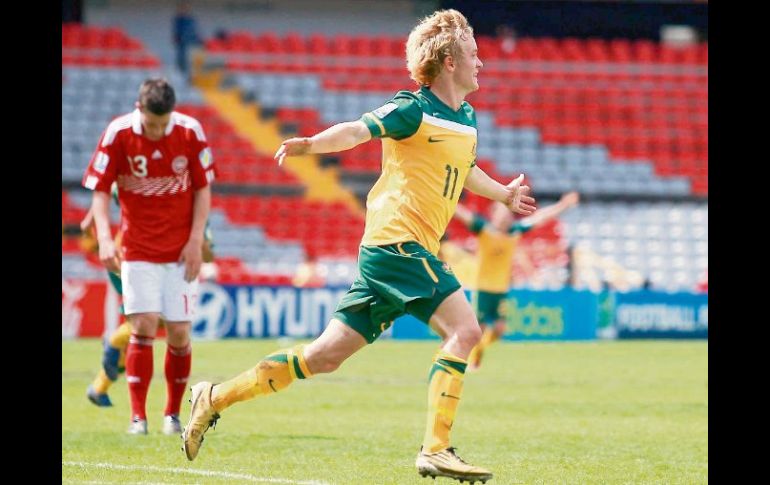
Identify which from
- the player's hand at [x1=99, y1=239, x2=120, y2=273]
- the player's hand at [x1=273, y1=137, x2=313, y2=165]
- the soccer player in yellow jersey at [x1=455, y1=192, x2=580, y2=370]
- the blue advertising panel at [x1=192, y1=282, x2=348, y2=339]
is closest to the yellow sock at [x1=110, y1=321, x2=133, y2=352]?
the player's hand at [x1=99, y1=239, x2=120, y2=273]

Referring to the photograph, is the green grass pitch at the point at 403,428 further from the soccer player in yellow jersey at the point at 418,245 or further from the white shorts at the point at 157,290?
the white shorts at the point at 157,290

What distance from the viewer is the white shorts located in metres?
9.43

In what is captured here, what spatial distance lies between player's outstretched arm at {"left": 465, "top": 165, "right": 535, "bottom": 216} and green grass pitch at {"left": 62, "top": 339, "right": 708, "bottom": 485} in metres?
1.57

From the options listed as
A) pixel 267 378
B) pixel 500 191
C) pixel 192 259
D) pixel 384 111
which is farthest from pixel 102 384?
pixel 384 111

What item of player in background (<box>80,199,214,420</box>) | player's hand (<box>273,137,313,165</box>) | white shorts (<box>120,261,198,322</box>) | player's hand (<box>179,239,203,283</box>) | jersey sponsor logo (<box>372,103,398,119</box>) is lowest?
player in background (<box>80,199,214,420</box>)

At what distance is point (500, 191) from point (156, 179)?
9.28ft

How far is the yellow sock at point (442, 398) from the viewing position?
679 cm

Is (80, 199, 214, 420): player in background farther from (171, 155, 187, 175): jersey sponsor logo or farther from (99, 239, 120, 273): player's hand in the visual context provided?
(99, 239, 120, 273): player's hand

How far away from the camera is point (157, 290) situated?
9469 millimetres

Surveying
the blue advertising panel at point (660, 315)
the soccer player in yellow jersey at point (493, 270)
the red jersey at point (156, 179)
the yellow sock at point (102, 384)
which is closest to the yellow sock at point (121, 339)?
the yellow sock at point (102, 384)

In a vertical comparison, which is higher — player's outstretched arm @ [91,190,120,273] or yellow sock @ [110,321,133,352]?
player's outstretched arm @ [91,190,120,273]

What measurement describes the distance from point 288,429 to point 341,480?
115 inches

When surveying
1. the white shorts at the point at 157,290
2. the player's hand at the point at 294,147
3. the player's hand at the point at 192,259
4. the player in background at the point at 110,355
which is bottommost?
the player in background at the point at 110,355

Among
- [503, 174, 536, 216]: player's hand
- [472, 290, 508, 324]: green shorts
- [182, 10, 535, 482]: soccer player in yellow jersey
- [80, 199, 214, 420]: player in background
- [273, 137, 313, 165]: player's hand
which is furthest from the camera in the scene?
[472, 290, 508, 324]: green shorts
